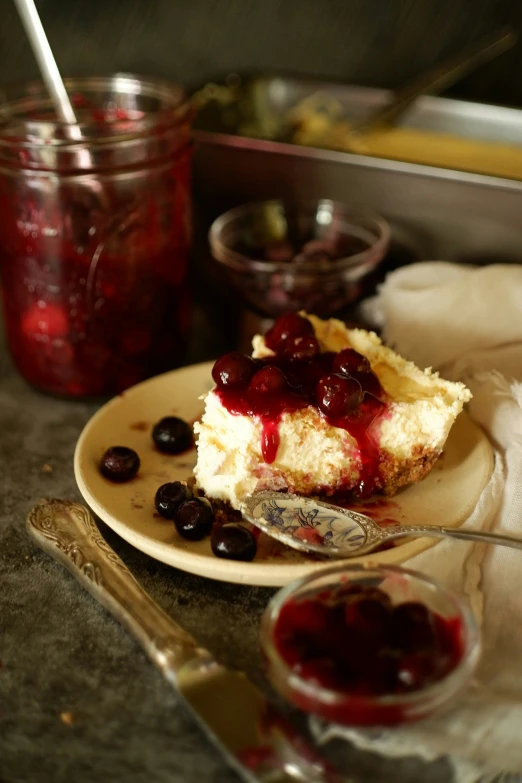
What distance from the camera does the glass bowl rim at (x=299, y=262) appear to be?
1699 millimetres

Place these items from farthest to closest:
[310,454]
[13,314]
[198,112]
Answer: [198,112] < [13,314] < [310,454]

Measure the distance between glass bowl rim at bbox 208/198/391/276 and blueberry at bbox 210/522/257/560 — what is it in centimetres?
67

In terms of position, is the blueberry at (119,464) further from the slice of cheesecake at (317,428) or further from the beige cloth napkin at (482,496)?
the beige cloth napkin at (482,496)

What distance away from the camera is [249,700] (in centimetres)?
95

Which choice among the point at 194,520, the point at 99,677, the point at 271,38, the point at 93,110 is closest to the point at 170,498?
the point at 194,520

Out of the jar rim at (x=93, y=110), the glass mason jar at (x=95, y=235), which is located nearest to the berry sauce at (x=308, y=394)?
the glass mason jar at (x=95, y=235)

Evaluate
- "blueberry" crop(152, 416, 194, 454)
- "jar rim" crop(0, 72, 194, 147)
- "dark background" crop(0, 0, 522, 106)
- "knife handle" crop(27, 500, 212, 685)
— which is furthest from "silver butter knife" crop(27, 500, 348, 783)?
"dark background" crop(0, 0, 522, 106)

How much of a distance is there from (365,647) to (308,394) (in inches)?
17.9

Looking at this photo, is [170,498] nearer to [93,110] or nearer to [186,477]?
[186,477]

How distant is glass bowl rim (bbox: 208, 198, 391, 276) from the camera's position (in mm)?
1699

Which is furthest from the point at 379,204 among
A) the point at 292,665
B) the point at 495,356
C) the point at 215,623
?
the point at 292,665

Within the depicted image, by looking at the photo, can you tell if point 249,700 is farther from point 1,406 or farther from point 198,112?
point 198,112

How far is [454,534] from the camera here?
1.14 metres

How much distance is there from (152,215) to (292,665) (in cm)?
90
